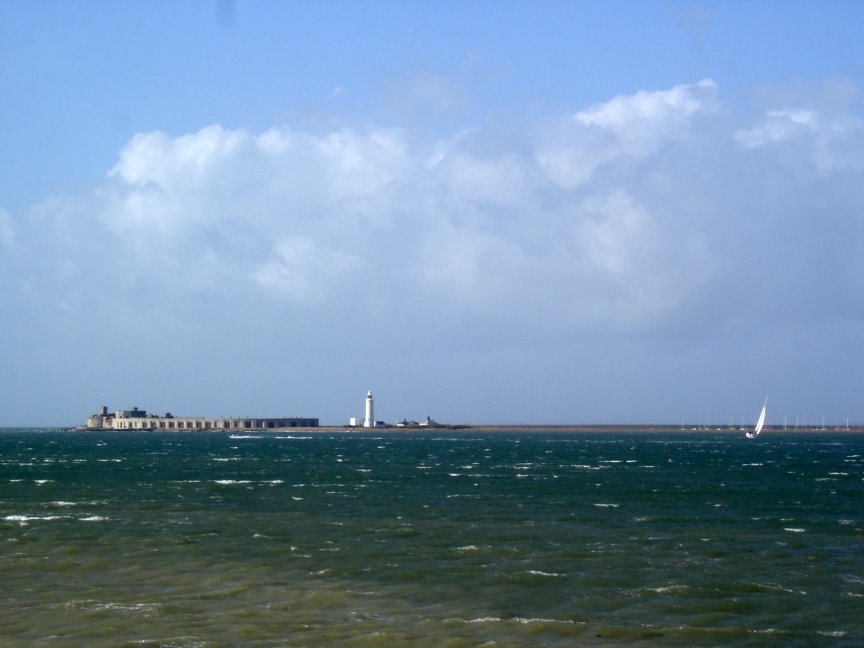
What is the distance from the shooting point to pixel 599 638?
2189cm

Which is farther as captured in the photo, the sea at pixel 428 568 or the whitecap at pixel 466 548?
the whitecap at pixel 466 548

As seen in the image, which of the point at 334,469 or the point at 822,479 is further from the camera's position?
the point at 334,469

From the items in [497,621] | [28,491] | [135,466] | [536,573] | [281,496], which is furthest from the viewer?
[135,466]

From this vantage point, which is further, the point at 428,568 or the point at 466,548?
the point at 466,548

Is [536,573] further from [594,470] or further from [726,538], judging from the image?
[594,470]

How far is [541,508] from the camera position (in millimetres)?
48750

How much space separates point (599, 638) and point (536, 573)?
769 cm

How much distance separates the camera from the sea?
22.6 meters

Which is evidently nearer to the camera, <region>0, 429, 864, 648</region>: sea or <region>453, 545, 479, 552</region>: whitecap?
<region>0, 429, 864, 648</region>: sea

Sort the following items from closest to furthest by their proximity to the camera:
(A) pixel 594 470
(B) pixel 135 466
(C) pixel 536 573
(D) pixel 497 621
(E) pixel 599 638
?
(E) pixel 599 638
(D) pixel 497 621
(C) pixel 536 573
(A) pixel 594 470
(B) pixel 135 466

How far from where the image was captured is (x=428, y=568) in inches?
1196

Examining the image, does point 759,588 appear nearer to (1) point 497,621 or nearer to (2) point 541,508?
(1) point 497,621

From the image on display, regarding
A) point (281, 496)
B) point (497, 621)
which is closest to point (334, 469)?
point (281, 496)

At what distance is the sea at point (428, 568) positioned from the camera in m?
22.6
